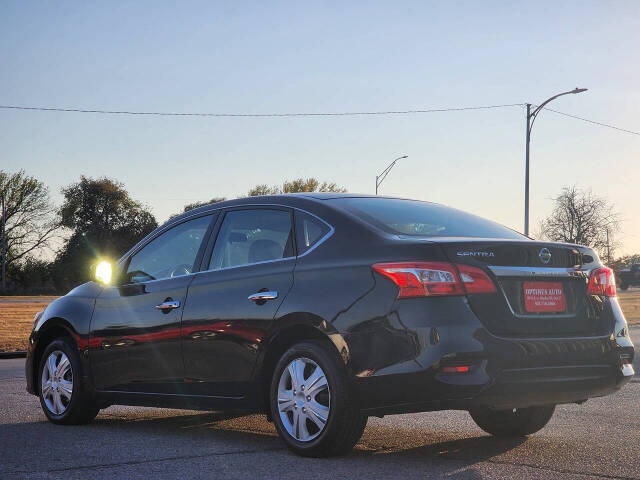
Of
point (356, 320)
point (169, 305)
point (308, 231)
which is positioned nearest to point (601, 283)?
point (356, 320)

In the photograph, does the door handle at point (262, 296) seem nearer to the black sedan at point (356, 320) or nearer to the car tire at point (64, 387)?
the black sedan at point (356, 320)

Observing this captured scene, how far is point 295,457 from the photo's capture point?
6.09 meters

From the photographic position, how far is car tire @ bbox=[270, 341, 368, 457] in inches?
228

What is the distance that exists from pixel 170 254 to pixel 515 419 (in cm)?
280

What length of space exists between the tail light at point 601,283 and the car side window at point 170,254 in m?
2.77

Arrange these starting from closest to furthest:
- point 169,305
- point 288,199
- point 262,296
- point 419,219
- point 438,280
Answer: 1. point 438,280
2. point 262,296
3. point 419,219
4. point 288,199
5. point 169,305

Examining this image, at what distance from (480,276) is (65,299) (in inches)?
161

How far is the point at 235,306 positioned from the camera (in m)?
6.57

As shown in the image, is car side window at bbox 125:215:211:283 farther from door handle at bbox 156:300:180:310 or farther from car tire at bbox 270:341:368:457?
car tire at bbox 270:341:368:457

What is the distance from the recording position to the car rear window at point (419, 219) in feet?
20.5

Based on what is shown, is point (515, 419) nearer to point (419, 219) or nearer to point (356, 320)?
point (419, 219)

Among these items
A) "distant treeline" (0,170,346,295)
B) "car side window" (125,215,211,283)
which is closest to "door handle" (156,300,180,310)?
"car side window" (125,215,211,283)

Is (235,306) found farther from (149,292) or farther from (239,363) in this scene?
(149,292)

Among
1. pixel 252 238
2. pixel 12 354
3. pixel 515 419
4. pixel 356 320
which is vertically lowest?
pixel 12 354
